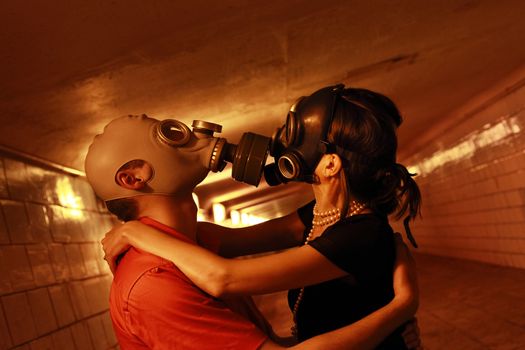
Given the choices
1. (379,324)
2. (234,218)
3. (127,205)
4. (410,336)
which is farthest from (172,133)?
(234,218)

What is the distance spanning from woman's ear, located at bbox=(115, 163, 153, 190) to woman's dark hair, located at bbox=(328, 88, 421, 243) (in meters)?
0.59

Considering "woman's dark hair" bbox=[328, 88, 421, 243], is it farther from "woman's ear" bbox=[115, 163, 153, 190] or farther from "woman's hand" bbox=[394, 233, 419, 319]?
"woman's ear" bbox=[115, 163, 153, 190]

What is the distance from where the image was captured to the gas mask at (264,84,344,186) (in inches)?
62.2

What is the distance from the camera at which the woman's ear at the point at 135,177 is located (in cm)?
155

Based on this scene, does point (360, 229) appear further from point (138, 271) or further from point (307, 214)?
point (138, 271)

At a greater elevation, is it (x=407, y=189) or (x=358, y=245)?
(x=407, y=189)

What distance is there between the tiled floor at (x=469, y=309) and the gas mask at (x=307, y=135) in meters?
2.91

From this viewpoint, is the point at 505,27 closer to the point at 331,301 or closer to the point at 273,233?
the point at 273,233

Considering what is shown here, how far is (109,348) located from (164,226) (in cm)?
278

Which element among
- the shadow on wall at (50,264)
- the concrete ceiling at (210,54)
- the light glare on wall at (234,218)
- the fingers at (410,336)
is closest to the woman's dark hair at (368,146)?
the fingers at (410,336)

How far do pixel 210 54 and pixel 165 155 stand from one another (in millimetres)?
1168

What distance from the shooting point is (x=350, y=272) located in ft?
4.72

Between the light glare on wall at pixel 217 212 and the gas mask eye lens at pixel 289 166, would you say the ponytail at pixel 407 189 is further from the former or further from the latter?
the light glare on wall at pixel 217 212

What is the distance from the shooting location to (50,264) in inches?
128
